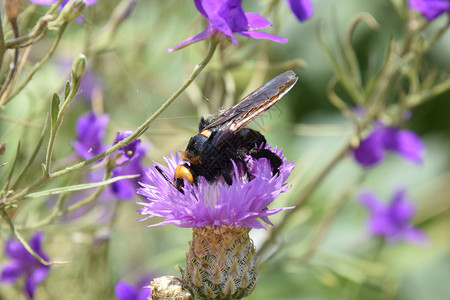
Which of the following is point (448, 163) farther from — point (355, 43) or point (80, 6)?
point (80, 6)

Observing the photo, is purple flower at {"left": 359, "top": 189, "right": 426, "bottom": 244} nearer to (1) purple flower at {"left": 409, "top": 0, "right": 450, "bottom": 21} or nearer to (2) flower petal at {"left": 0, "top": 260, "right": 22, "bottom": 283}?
(1) purple flower at {"left": 409, "top": 0, "right": 450, "bottom": 21}

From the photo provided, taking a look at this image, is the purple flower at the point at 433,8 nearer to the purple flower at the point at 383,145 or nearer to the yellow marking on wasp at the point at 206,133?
the purple flower at the point at 383,145

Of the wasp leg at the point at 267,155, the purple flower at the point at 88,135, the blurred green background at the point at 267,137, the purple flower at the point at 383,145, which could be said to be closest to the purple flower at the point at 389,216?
the blurred green background at the point at 267,137

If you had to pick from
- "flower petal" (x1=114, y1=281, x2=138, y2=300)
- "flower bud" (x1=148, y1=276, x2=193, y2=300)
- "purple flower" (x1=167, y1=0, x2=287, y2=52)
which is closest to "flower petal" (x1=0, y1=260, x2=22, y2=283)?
"flower petal" (x1=114, y1=281, x2=138, y2=300)

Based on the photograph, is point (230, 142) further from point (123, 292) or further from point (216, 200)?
point (123, 292)

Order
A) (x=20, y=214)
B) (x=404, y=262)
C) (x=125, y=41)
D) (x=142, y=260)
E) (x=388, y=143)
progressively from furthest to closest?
(x=404, y=262) → (x=142, y=260) → (x=125, y=41) → (x=388, y=143) → (x=20, y=214)

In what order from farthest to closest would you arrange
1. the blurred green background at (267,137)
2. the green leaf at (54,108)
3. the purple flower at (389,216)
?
the purple flower at (389,216) → the blurred green background at (267,137) → the green leaf at (54,108)

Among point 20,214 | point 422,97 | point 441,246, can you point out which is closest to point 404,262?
point 441,246
